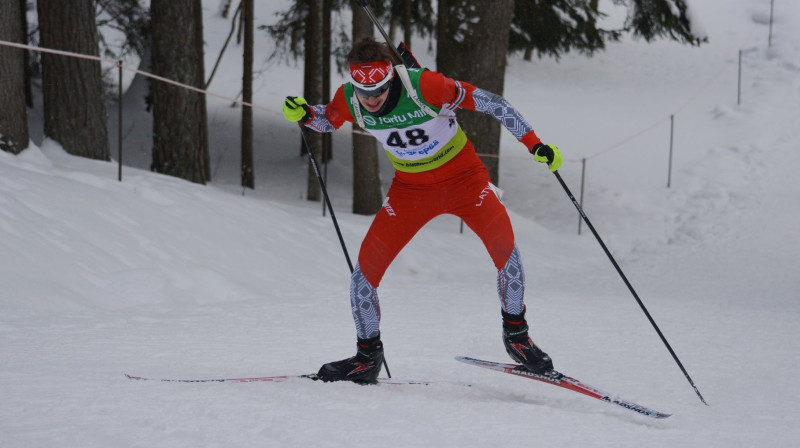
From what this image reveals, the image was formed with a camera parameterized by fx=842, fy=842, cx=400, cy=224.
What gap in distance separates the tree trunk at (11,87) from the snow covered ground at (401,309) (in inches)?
13.2

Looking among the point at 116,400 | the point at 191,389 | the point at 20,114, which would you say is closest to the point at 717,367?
the point at 191,389

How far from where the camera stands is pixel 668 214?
457 inches

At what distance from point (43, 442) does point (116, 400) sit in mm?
590

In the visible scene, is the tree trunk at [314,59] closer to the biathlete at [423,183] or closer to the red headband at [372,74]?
the biathlete at [423,183]

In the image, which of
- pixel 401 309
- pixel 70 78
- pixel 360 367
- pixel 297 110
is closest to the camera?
pixel 360 367

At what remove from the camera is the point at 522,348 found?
4.18 metres

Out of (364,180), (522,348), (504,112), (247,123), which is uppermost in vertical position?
(504,112)

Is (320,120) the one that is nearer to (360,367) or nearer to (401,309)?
(360,367)

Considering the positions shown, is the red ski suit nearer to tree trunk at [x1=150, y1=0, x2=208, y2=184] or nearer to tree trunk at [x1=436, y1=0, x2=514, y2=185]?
tree trunk at [x1=436, y1=0, x2=514, y2=185]

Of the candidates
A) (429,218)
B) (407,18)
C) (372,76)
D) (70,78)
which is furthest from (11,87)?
(407,18)

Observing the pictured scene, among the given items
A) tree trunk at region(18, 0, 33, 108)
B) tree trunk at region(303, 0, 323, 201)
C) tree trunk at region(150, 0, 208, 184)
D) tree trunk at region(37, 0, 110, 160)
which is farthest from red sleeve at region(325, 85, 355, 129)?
tree trunk at region(303, 0, 323, 201)

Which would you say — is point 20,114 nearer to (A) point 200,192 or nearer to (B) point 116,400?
(A) point 200,192

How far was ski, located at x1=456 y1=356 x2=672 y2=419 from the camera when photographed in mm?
3766

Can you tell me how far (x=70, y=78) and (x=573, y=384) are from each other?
6.43 meters
